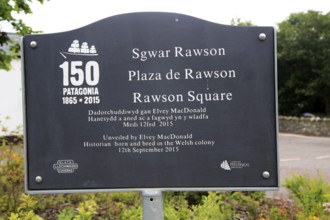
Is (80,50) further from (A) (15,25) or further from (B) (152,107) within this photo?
(A) (15,25)

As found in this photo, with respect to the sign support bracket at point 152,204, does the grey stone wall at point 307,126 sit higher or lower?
higher

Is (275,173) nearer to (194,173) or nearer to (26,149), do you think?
(194,173)

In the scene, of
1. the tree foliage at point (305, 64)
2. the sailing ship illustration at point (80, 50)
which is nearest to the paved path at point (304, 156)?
the sailing ship illustration at point (80, 50)

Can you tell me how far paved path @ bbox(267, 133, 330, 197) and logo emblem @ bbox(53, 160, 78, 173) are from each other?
4.24 meters

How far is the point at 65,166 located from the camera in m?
2.36

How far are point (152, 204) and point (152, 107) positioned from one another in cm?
55

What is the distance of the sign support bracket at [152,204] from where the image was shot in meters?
2.33

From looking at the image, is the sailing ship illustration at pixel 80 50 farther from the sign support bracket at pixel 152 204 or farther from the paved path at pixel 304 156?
the paved path at pixel 304 156

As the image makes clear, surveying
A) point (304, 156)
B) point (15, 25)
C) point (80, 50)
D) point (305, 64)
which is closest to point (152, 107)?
point (80, 50)

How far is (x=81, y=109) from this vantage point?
92.5 inches

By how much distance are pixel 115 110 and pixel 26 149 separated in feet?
1.86

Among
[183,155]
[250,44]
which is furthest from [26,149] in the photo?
[250,44]

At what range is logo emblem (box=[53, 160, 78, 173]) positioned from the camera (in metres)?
2.35

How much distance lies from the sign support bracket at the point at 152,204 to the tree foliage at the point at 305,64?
75.1ft
